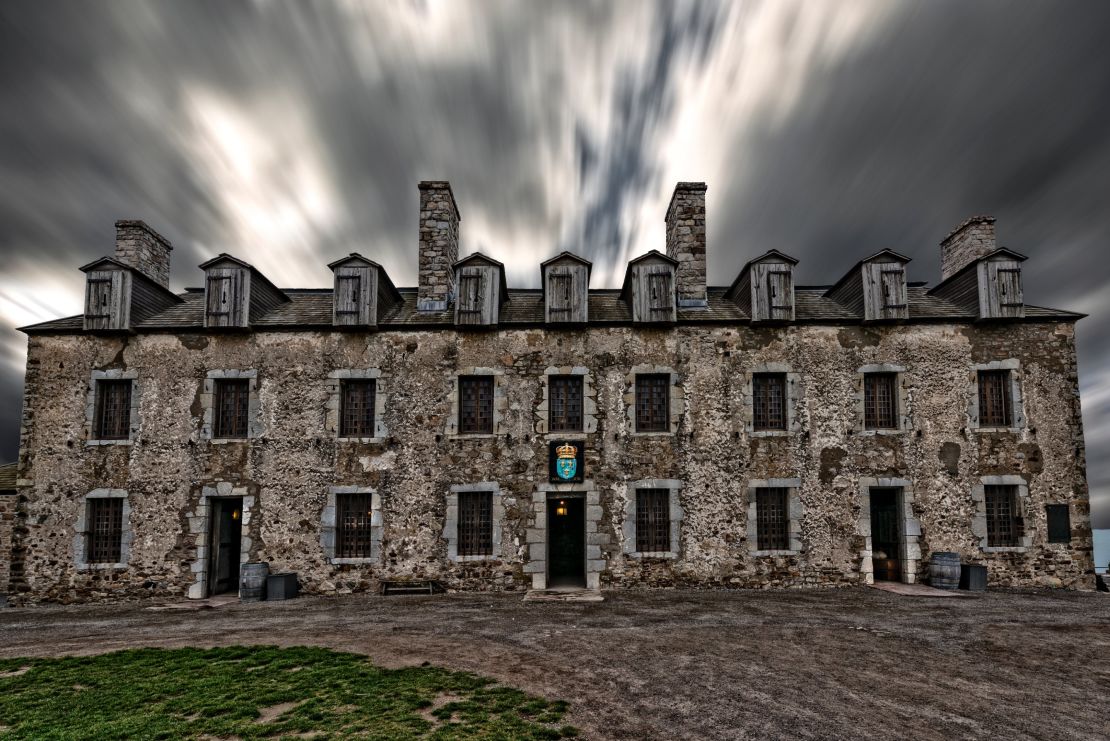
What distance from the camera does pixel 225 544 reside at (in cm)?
1502

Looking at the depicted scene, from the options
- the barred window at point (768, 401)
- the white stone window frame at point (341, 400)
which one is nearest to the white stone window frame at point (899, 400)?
the barred window at point (768, 401)

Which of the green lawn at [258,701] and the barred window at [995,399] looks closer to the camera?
the green lawn at [258,701]

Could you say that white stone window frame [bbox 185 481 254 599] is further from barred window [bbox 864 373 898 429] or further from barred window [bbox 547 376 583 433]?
barred window [bbox 864 373 898 429]

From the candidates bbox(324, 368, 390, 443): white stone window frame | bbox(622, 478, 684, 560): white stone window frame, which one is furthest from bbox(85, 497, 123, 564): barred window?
bbox(622, 478, 684, 560): white stone window frame

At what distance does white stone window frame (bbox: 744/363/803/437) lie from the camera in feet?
48.2

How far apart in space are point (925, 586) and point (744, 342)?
317 inches

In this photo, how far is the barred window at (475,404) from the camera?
14.9m

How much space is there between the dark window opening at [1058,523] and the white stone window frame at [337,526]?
18.3 metres

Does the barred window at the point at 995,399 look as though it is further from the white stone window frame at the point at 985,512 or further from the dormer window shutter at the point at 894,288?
the dormer window shutter at the point at 894,288

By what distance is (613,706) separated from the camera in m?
6.36

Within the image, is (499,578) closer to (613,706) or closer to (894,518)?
(613,706)

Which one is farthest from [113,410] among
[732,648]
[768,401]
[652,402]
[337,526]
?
[768,401]

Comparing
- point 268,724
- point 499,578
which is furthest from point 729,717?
point 499,578

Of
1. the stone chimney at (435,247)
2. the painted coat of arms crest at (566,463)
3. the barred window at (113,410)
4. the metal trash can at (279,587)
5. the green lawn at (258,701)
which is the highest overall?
the stone chimney at (435,247)
